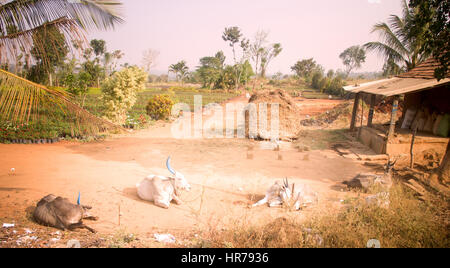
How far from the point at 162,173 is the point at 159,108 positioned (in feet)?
28.8

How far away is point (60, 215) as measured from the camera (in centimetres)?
353

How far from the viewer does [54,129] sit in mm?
9984

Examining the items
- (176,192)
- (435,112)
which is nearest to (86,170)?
(176,192)

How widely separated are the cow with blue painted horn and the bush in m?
10.0

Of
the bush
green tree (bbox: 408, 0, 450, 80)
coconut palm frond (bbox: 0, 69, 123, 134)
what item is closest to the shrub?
the bush

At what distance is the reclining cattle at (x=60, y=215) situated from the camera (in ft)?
11.5

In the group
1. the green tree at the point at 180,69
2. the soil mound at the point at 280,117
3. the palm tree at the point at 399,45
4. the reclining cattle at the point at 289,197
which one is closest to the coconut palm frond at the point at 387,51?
the palm tree at the point at 399,45

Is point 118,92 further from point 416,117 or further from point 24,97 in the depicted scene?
point 416,117

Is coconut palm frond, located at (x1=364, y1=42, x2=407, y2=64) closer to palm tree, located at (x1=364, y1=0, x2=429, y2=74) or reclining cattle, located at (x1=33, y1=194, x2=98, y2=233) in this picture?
palm tree, located at (x1=364, y1=0, x2=429, y2=74)

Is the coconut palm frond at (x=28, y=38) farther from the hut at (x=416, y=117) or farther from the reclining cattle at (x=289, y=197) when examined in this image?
the hut at (x=416, y=117)

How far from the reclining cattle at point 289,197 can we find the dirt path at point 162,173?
210 millimetres

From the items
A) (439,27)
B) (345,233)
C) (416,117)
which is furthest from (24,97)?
(416,117)
